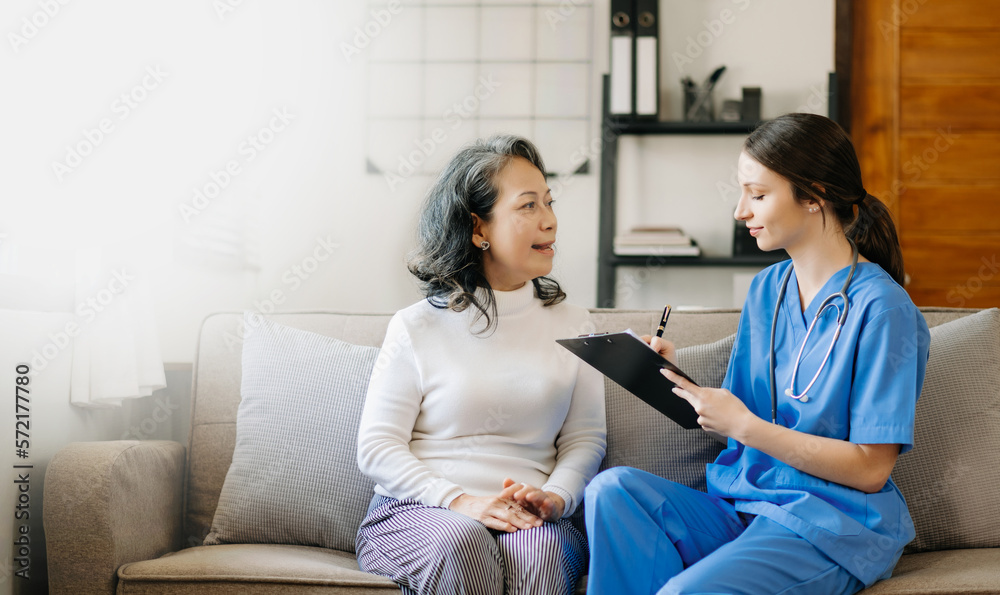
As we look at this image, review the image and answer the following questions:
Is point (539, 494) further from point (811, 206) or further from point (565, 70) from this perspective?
point (565, 70)

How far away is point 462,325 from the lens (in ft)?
4.82

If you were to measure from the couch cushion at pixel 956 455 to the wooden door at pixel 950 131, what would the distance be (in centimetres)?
129

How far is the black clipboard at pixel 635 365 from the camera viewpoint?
3.81 feet

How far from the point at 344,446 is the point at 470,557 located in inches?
19.0

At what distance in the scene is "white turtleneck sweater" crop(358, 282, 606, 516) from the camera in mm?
1344

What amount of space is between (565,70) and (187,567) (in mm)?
2134

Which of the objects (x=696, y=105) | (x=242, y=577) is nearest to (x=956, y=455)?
(x=242, y=577)

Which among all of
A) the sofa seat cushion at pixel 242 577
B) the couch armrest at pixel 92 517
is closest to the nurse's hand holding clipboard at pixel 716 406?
the sofa seat cushion at pixel 242 577

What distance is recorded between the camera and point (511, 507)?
49.8 inches

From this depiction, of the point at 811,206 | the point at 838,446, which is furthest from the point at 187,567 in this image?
the point at 811,206

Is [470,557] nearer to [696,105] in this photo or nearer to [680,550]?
[680,550]

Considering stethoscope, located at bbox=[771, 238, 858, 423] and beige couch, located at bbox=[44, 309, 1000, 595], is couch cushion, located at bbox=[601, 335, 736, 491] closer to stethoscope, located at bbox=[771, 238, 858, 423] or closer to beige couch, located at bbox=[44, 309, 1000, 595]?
beige couch, located at bbox=[44, 309, 1000, 595]

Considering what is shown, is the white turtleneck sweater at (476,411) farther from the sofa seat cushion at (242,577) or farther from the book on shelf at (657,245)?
the book on shelf at (657,245)

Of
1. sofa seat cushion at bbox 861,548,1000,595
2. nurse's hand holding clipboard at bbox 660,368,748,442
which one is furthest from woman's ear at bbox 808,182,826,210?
sofa seat cushion at bbox 861,548,1000,595
